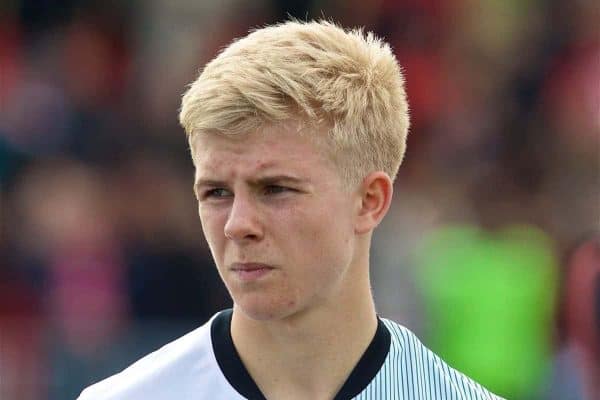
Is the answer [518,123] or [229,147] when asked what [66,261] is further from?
[229,147]

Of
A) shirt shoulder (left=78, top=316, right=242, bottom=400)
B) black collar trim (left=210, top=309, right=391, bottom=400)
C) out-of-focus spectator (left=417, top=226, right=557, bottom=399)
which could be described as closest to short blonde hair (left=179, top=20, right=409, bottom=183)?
black collar trim (left=210, top=309, right=391, bottom=400)

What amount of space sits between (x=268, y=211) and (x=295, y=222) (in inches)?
2.9

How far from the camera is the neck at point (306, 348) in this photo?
304 cm

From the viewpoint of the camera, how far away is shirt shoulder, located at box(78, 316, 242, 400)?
305 centimetres

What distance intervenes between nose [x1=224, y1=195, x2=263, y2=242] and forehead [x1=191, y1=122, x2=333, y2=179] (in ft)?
0.27

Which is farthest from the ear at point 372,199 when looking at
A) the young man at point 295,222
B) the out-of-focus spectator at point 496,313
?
the out-of-focus spectator at point 496,313

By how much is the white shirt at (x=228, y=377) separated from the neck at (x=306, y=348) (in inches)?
1.4

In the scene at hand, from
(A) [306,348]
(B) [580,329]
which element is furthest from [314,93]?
(B) [580,329]

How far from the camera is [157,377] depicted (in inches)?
121

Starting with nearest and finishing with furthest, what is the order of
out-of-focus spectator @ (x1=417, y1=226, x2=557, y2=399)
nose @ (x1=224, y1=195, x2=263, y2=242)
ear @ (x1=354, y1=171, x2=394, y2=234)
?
1. nose @ (x1=224, y1=195, x2=263, y2=242)
2. ear @ (x1=354, y1=171, x2=394, y2=234)
3. out-of-focus spectator @ (x1=417, y1=226, x2=557, y2=399)

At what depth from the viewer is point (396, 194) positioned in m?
8.14

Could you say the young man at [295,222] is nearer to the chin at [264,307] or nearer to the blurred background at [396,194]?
the chin at [264,307]

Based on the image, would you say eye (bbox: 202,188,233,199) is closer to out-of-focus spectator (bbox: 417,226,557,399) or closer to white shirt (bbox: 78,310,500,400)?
white shirt (bbox: 78,310,500,400)

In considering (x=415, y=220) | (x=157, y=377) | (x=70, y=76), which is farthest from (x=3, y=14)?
(x=157, y=377)
